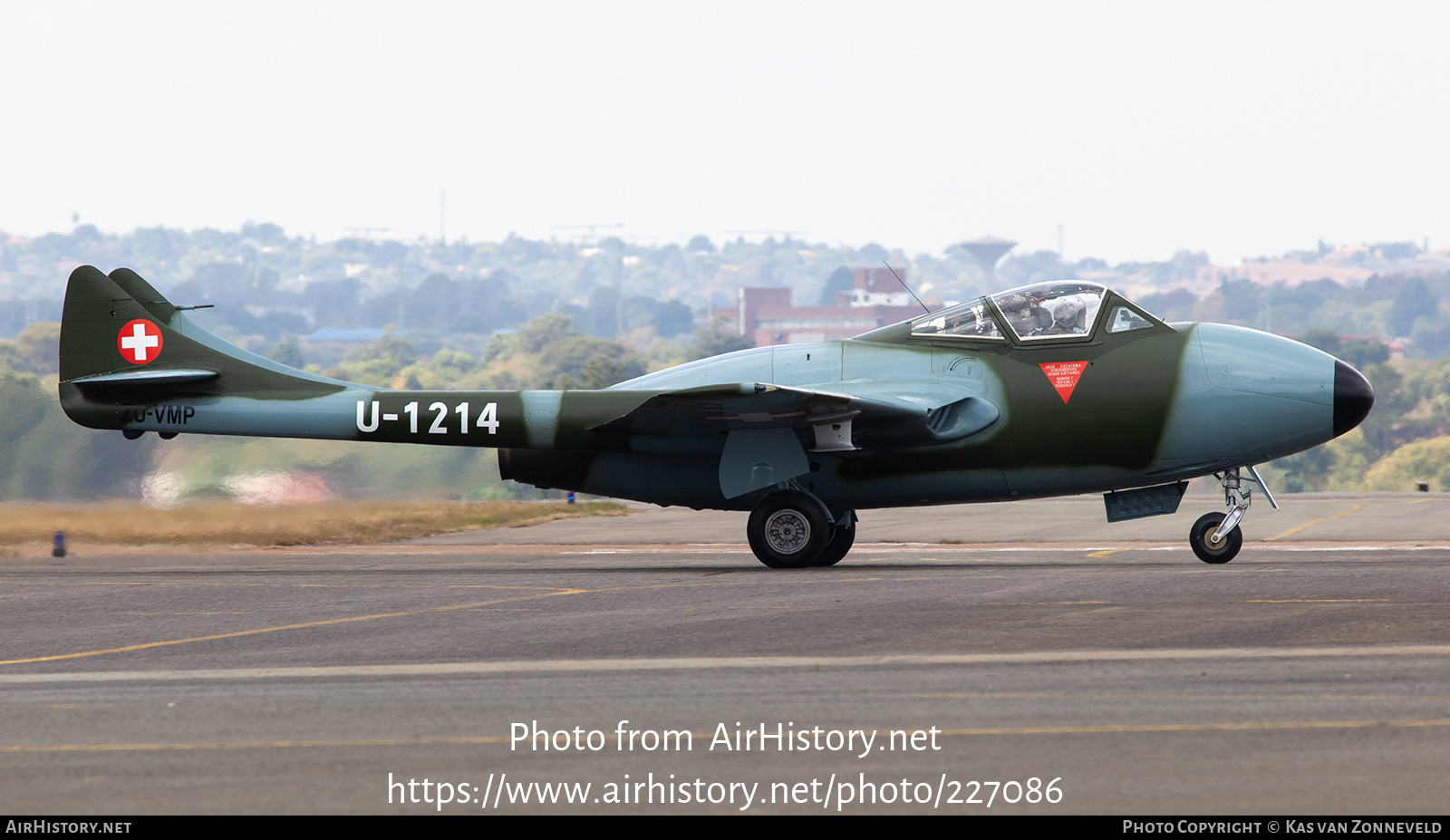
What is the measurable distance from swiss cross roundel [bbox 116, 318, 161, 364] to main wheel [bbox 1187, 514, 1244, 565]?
45.9ft

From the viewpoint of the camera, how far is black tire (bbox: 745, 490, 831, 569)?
18203 mm

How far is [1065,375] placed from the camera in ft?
59.1

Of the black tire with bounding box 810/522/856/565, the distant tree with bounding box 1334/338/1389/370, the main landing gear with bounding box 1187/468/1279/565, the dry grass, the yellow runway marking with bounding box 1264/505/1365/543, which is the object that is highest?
the distant tree with bounding box 1334/338/1389/370

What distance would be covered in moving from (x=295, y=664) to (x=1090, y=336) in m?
10.8

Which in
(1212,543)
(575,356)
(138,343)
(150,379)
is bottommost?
(1212,543)

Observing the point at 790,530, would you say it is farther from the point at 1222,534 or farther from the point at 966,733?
the point at 966,733

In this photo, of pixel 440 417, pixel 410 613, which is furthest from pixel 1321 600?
pixel 440 417

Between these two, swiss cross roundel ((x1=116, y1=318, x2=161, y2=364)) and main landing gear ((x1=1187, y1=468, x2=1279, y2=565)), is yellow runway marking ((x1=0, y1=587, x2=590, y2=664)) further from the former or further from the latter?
swiss cross roundel ((x1=116, y1=318, x2=161, y2=364))

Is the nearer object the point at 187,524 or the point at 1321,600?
the point at 1321,600

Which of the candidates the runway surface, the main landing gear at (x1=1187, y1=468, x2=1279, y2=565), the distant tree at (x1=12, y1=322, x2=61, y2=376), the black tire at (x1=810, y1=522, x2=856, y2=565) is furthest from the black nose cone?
the distant tree at (x1=12, y1=322, x2=61, y2=376)

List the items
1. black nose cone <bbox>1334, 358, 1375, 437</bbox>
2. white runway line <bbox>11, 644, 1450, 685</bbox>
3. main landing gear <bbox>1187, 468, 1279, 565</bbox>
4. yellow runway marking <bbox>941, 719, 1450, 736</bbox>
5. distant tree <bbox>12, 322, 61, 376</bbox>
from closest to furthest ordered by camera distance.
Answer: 1. yellow runway marking <bbox>941, 719, 1450, 736</bbox>
2. white runway line <bbox>11, 644, 1450, 685</bbox>
3. black nose cone <bbox>1334, 358, 1375, 437</bbox>
4. main landing gear <bbox>1187, 468, 1279, 565</bbox>
5. distant tree <bbox>12, 322, 61, 376</bbox>

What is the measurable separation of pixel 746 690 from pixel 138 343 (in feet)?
46.6

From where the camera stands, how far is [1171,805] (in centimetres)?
645

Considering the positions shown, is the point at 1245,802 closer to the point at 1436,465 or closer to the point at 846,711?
the point at 846,711
